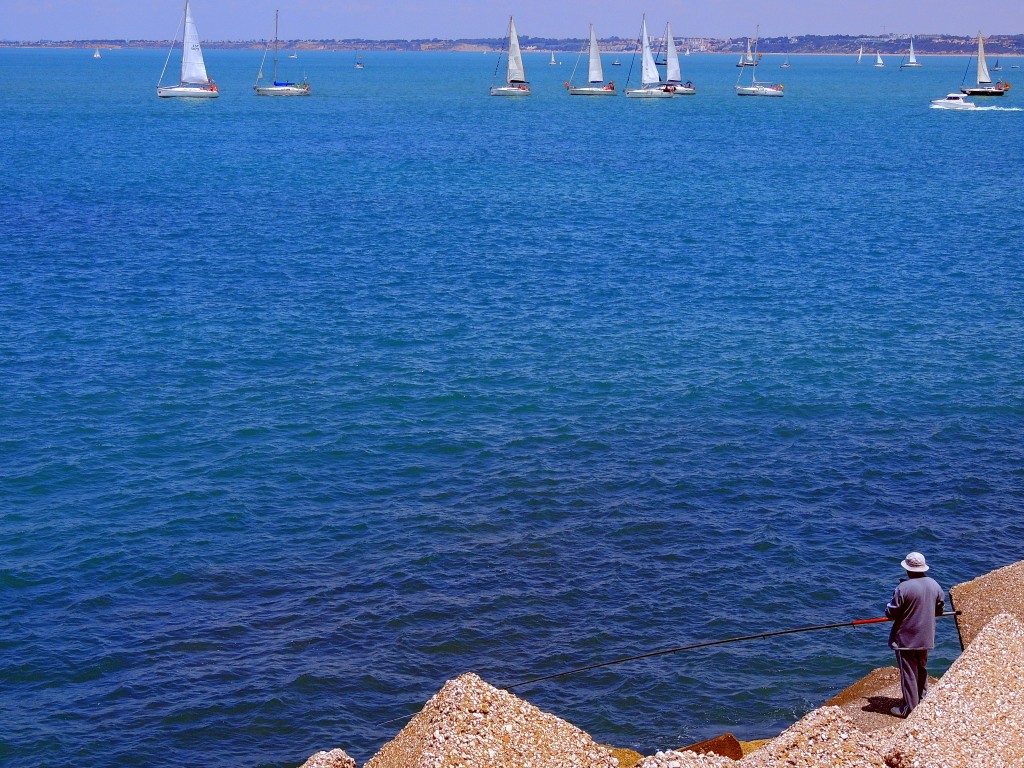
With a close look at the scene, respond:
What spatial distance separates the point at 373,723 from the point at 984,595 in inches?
359

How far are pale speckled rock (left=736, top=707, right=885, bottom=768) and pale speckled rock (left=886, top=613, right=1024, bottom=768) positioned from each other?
29cm

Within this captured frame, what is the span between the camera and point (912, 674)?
13859mm

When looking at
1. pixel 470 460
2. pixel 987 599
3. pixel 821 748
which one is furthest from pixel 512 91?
pixel 821 748

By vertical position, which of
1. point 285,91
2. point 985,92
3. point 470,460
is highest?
point 285,91

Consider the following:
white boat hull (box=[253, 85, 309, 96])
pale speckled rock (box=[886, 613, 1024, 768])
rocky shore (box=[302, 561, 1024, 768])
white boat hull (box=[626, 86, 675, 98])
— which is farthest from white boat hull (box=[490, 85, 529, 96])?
rocky shore (box=[302, 561, 1024, 768])

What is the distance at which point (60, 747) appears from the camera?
Result: 53.8 feet

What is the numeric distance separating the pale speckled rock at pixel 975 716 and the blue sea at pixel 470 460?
4533 mm

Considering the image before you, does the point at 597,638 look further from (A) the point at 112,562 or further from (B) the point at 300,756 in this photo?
(A) the point at 112,562

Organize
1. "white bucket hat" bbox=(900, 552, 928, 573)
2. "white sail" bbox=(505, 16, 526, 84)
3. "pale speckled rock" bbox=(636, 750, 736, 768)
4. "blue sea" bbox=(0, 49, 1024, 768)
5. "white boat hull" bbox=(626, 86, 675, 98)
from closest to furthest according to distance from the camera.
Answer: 1. "pale speckled rock" bbox=(636, 750, 736, 768)
2. "white bucket hat" bbox=(900, 552, 928, 573)
3. "blue sea" bbox=(0, 49, 1024, 768)
4. "white sail" bbox=(505, 16, 526, 84)
5. "white boat hull" bbox=(626, 86, 675, 98)

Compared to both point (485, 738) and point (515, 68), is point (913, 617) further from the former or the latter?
point (515, 68)

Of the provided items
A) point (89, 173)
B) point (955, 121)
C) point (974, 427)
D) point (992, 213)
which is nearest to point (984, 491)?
point (974, 427)

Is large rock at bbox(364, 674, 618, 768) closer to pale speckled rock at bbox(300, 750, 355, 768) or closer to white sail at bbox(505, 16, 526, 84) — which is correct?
pale speckled rock at bbox(300, 750, 355, 768)

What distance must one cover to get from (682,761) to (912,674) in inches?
187

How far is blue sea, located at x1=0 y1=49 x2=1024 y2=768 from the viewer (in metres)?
18.0
